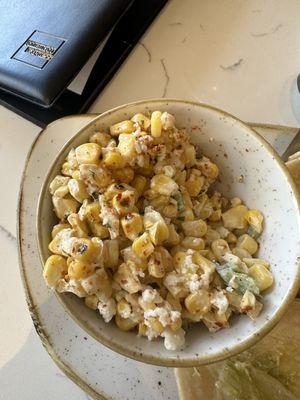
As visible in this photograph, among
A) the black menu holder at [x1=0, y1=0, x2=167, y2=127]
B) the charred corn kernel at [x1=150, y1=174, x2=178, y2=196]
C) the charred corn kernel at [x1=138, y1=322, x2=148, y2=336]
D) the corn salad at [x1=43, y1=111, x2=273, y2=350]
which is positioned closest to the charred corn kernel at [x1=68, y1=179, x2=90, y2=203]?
the corn salad at [x1=43, y1=111, x2=273, y2=350]

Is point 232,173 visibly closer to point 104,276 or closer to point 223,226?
point 223,226

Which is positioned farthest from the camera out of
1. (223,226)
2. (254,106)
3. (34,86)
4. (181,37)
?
(181,37)

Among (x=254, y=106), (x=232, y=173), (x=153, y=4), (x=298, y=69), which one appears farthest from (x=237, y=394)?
(x=153, y=4)

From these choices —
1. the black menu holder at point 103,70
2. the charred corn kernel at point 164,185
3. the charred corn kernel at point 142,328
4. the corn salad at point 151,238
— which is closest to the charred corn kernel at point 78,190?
the corn salad at point 151,238

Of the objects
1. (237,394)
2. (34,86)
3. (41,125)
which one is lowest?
(237,394)

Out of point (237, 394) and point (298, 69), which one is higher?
point (298, 69)
